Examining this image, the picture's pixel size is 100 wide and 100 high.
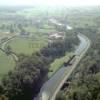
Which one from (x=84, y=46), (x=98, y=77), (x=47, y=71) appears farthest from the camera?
(x=84, y=46)

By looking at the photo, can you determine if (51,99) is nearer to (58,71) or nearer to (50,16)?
(58,71)

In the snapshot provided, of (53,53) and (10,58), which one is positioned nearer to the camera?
(10,58)

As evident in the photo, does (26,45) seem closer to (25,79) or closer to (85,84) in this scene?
(25,79)

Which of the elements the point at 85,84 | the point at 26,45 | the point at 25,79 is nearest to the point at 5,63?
the point at 25,79

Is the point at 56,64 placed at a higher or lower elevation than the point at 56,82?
lower

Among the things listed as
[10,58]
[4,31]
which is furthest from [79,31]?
[10,58]

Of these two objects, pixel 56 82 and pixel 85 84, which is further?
pixel 56 82
